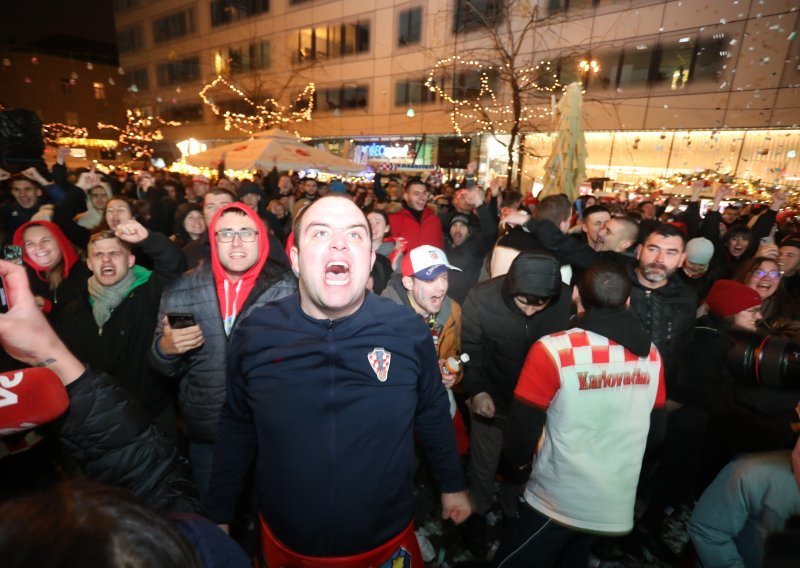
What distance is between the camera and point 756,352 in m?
1.72

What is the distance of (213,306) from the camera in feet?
8.57

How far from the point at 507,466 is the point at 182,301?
3.01 m

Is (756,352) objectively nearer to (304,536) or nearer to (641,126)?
(304,536)

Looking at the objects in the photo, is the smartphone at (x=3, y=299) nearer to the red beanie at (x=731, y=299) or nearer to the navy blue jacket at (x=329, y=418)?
the navy blue jacket at (x=329, y=418)

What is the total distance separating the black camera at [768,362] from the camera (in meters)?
1.66

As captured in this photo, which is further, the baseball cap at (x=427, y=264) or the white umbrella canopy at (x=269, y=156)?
the white umbrella canopy at (x=269, y=156)

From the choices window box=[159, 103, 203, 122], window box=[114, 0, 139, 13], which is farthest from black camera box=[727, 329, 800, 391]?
window box=[114, 0, 139, 13]

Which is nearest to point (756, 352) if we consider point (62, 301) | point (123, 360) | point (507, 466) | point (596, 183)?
point (507, 466)

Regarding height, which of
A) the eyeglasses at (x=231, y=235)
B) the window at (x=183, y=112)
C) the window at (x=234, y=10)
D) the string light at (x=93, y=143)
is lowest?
the eyeglasses at (x=231, y=235)

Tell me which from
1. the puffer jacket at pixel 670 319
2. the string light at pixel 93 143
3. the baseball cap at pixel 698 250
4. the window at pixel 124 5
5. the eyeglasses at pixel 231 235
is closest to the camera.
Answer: the eyeglasses at pixel 231 235

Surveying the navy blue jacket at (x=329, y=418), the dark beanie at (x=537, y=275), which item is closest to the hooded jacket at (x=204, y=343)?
the navy blue jacket at (x=329, y=418)

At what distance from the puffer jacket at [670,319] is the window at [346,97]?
24974 millimetres

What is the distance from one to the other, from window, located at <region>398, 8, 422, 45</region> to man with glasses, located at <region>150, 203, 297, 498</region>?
2380 cm

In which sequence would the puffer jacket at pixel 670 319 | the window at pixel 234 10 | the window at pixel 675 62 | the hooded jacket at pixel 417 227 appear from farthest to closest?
the window at pixel 234 10
the window at pixel 675 62
the hooded jacket at pixel 417 227
the puffer jacket at pixel 670 319
